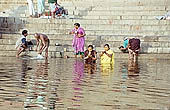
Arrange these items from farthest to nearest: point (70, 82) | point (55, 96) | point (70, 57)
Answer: point (70, 57), point (70, 82), point (55, 96)

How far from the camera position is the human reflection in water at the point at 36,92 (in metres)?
5.85

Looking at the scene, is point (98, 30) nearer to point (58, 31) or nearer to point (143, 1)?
point (58, 31)

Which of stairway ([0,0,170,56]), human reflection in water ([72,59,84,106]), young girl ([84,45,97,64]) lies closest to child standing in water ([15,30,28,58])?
stairway ([0,0,170,56])

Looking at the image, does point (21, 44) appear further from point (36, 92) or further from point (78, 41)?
point (36, 92)

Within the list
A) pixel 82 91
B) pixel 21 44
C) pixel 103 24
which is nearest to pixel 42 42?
pixel 21 44

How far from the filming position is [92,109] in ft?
18.3

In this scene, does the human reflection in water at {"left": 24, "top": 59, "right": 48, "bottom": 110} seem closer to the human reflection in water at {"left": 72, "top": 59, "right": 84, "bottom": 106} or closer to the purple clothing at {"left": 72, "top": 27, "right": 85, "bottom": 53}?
the human reflection in water at {"left": 72, "top": 59, "right": 84, "bottom": 106}

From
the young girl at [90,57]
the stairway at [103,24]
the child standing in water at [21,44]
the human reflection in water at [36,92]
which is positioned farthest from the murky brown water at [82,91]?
the stairway at [103,24]

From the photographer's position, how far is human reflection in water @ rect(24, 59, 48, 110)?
5846mm

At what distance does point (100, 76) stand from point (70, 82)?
4.46 feet

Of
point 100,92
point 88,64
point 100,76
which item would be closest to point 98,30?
point 88,64

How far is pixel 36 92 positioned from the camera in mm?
7027

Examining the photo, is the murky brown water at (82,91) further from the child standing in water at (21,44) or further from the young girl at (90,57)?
the child standing in water at (21,44)

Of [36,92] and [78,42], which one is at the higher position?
[78,42]
